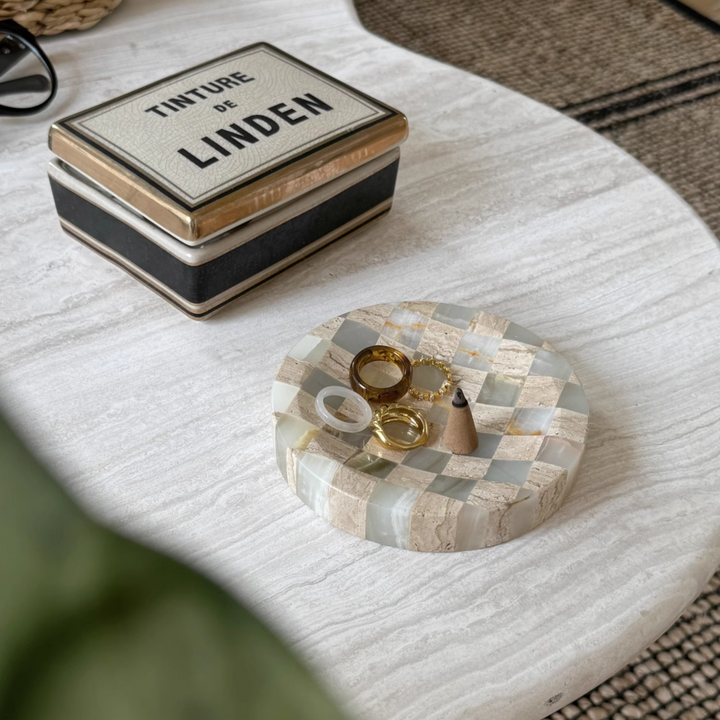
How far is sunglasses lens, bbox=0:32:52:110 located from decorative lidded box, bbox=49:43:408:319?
0.76 feet

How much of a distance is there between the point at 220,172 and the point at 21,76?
41 centimetres

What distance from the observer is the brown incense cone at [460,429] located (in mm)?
556

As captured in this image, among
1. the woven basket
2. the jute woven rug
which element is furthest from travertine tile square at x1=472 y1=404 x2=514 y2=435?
the jute woven rug

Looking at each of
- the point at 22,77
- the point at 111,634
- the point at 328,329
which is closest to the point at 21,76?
the point at 22,77

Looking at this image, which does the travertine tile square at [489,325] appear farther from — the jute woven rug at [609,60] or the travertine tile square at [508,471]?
the jute woven rug at [609,60]

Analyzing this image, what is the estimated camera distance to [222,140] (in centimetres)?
68

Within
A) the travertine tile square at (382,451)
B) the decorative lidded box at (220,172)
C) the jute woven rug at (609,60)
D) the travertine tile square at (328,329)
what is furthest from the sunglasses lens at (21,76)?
→ the jute woven rug at (609,60)

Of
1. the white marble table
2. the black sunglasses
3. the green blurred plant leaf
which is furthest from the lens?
the black sunglasses

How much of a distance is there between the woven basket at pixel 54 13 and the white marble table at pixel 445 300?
0.06 feet

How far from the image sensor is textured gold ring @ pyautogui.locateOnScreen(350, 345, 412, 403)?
1.99 feet

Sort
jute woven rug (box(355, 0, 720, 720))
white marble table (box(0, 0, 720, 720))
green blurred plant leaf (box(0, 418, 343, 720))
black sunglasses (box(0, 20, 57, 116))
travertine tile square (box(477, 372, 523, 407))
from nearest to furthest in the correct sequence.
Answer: green blurred plant leaf (box(0, 418, 343, 720)) < white marble table (box(0, 0, 720, 720)) < travertine tile square (box(477, 372, 523, 407)) < black sunglasses (box(0, 20, 57, 116)) < jute woven rug (box(355, 0, 720, 720))

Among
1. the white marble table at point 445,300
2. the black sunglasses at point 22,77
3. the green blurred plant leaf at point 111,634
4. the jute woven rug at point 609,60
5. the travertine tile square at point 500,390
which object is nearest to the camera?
the green blurred plant leaf at point 111,634

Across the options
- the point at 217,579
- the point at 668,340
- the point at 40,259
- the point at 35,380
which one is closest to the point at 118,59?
the point at 40,259

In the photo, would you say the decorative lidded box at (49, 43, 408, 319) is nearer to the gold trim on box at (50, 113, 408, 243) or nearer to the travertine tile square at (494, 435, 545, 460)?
the gold trim on box at (50, 113, 408, 243)
